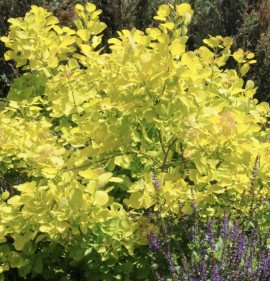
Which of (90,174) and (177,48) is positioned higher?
(177,48)

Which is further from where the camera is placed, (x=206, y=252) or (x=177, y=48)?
(x=206, y=252)

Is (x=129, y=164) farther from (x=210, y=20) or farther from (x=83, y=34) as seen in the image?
(x=210, y=20)

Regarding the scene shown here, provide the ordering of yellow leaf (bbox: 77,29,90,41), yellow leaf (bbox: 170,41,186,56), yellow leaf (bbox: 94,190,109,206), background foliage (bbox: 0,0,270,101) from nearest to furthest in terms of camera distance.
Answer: yellow leaf (bbox: 94,190,109,206) → yellow leaf (bbox: 170,41,186,56) → yellow leaf (bbox: 77,29,90,41) → background foliage (bbox: 0,0,270,101)

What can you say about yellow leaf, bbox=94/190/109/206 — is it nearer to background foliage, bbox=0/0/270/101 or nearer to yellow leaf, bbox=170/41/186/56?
yellow leaf, bbox=170/41/186/56

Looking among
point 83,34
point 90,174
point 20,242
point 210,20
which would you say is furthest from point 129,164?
point 210,20

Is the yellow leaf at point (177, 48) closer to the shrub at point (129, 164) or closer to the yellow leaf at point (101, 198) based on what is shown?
the shrub at point (129, 164)

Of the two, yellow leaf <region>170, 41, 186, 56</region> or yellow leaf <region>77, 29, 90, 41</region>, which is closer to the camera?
yellow leaf <region>170, 41, 186, 56</region>

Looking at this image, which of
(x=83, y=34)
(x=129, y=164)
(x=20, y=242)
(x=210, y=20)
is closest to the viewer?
(x=20, y=242)

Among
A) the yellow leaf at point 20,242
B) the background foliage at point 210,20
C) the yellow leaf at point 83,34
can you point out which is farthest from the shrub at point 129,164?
the background foliage at point 210,20

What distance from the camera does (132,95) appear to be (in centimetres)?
196

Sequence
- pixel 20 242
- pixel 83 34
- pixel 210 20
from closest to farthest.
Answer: pixel 20 242
pixel 83 34
pixel 210 20

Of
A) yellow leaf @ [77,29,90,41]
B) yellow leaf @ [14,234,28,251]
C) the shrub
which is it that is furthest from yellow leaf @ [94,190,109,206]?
yellow leaf @ [77,29,90,41]

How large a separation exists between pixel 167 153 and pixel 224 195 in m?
0.38

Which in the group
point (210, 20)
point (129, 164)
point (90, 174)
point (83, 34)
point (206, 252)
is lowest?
point (206, 252)
